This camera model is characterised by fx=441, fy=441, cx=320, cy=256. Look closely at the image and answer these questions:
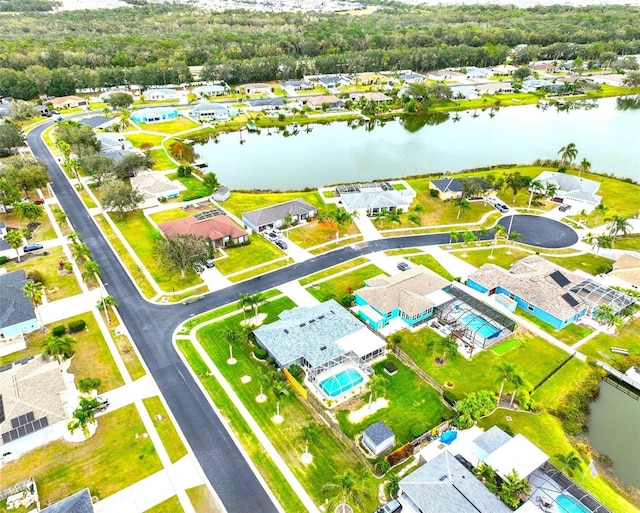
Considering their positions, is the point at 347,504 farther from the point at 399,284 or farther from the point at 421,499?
the point at 399,284

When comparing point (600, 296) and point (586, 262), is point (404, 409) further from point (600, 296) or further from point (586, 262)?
point (586, 262)

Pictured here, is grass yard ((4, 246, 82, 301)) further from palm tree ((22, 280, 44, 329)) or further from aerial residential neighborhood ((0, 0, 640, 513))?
palm tree ((22, 280, 44, 329))

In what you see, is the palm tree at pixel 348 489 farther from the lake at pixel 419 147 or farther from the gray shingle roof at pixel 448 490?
the lake at pixel 419 147

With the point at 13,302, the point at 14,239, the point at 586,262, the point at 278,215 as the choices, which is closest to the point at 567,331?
the point at 586,262

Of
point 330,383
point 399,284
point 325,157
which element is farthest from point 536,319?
point 325,157

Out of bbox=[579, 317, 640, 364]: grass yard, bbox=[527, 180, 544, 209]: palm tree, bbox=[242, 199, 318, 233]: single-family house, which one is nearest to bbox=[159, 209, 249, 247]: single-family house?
bbox=[242, 199, 318, 233]: single-family house

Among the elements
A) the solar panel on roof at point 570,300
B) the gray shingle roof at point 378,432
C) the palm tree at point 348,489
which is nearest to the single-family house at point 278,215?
the solar panel on roof at point 570,300
